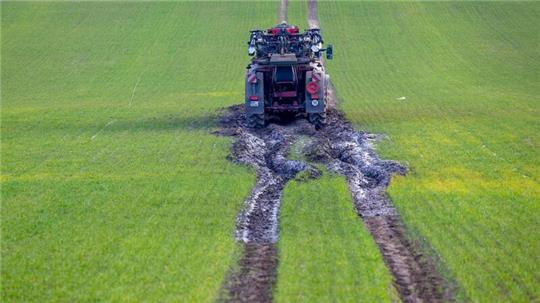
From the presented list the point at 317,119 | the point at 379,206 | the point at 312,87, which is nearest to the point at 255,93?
the point at 312,87

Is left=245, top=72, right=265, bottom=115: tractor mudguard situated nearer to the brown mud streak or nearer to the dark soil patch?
the brown mud streak

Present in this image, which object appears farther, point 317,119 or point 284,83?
point 317,119

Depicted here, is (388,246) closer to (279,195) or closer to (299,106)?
(279,195)

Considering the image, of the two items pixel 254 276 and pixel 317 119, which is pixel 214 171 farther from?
pixel 254 276

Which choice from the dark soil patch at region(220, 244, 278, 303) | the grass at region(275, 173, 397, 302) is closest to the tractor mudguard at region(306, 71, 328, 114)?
the grass at region(275, 173, 397, 302)

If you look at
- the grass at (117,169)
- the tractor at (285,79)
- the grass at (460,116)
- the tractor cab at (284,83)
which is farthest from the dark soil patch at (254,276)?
the tractor cab at (284,83)

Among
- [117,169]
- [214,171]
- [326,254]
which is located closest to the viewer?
[326,254]

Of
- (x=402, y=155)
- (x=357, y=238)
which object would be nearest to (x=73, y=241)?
(x=357, y=238)
